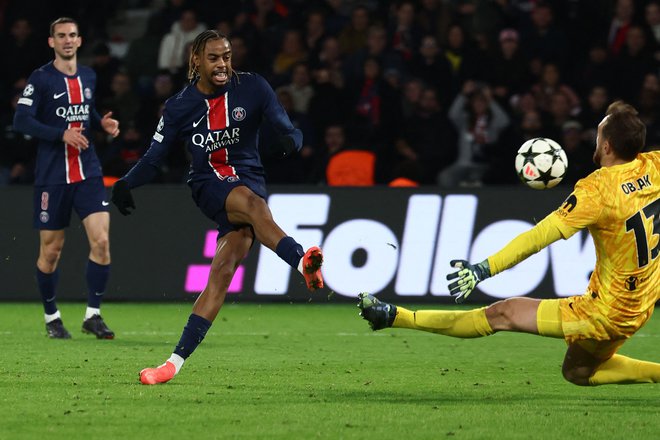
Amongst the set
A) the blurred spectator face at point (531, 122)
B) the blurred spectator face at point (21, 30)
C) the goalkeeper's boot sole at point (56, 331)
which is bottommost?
the goalkeeper's boot sole at point (56, 331)

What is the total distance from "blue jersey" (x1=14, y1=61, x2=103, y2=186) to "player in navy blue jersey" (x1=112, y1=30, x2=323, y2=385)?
2831mm

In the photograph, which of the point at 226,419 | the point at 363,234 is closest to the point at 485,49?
the point at 363,234

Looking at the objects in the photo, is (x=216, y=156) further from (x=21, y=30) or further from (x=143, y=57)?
(x=21, y=30)

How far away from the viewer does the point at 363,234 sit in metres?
13.0

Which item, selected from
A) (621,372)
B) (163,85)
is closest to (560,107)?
(163,85)

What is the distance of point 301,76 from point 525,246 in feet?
33.1

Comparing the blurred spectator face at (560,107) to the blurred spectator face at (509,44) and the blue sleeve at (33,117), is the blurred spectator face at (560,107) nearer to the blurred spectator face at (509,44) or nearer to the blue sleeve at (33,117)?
the blurred spectator face at (509,44)

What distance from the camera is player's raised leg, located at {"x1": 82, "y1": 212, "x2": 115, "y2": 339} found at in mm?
10156

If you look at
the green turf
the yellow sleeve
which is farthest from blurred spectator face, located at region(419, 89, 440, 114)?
the yellow sleeve

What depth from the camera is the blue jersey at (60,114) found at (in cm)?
1016

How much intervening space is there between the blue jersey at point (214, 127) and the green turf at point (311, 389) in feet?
4.01

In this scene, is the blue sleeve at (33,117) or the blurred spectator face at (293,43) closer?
the blue sleeve at (33,117)

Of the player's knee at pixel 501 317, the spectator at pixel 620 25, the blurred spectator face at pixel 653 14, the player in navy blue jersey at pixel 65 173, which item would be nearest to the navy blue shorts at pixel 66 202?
the player in navy blue jersey at pixel 65 173

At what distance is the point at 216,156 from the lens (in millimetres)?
7555
